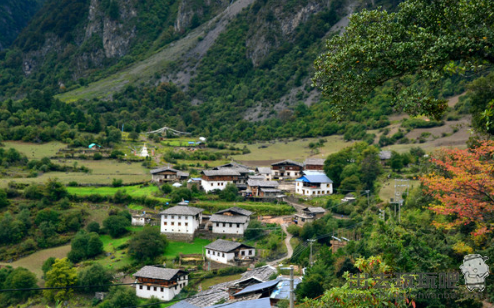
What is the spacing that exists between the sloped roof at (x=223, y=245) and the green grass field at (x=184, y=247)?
151 cm

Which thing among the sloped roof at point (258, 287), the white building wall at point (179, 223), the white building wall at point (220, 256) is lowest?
the white building wall at point (220, 256)

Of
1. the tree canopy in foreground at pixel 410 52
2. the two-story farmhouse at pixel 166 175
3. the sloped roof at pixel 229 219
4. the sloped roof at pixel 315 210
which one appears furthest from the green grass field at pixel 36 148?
the tree canopy in foreground at pixel 410 52

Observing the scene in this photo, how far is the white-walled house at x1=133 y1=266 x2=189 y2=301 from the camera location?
26.1 meters

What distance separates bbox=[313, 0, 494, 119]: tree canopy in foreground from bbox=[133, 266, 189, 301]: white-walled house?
20010 millimetres

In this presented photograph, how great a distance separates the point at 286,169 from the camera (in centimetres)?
4628

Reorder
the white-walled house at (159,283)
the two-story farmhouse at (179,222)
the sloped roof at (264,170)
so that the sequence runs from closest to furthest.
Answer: the white-walled house at (159,283)
the two-story farmhouse at (179,222)
the sloped roof at (264,170)

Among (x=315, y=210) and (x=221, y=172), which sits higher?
(x=221, y=172)

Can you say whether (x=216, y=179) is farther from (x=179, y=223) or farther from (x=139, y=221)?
(x=139, y=221)

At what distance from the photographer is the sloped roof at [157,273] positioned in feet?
85.9

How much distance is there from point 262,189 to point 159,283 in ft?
46.0

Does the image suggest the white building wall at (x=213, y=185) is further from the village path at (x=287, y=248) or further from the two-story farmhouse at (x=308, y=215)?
the village path at (x=287, y=248)

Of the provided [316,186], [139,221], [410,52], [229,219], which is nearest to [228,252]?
[229,219]

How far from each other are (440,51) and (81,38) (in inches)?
6233

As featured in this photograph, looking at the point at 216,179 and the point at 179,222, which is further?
the point at 216,179
